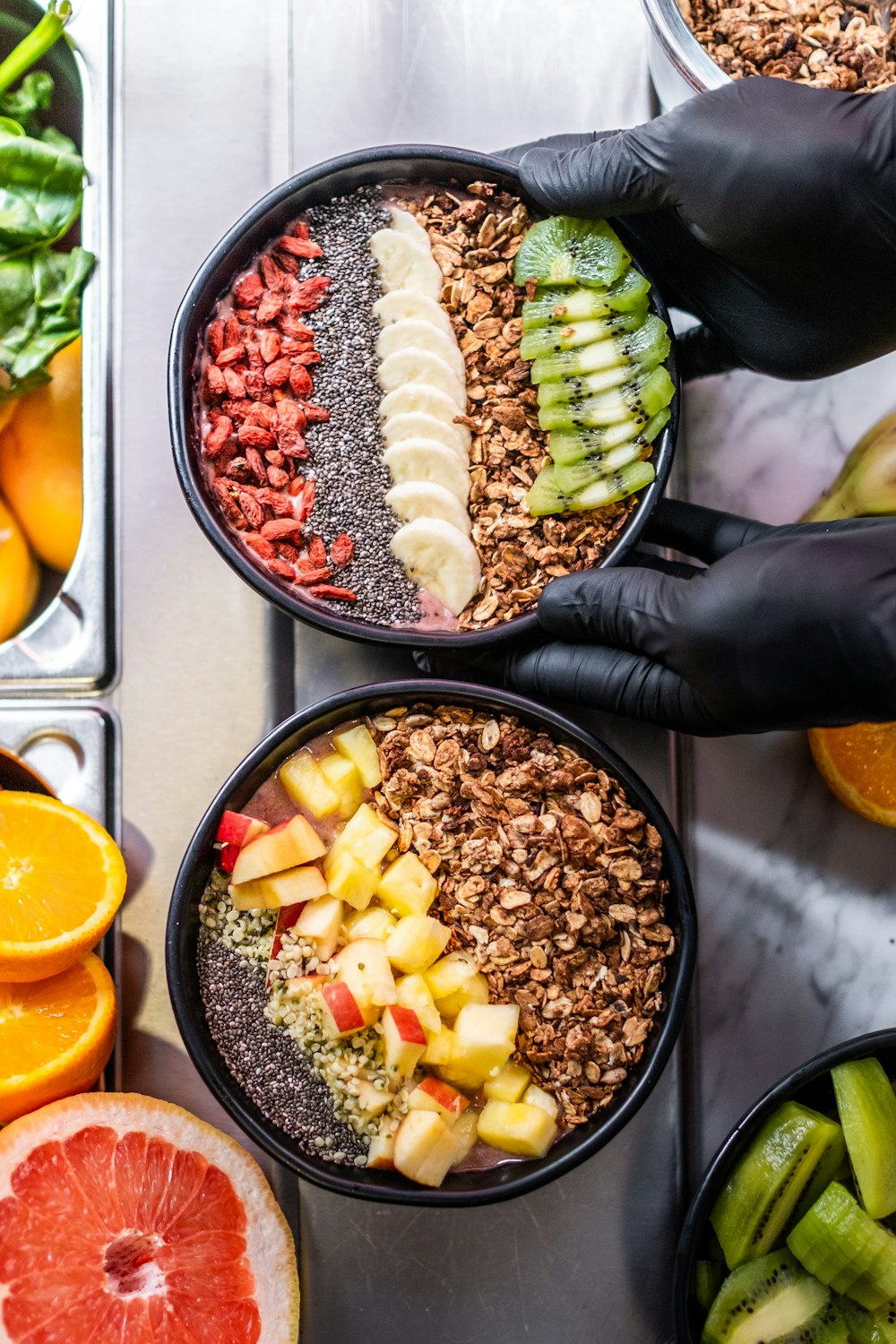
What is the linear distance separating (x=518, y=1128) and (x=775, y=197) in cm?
111

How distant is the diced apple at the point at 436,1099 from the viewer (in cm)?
122

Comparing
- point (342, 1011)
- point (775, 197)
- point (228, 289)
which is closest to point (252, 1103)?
point (342, 1011)

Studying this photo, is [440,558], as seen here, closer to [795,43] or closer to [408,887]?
[408,887]

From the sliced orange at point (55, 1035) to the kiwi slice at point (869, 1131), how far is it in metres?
0.87

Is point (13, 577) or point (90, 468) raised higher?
point (90, 468)

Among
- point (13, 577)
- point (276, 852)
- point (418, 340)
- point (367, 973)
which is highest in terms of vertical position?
point (418, 340)

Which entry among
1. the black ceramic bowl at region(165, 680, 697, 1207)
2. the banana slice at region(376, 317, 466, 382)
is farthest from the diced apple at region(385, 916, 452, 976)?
the banana slice at region(376, 317, 466, 382)

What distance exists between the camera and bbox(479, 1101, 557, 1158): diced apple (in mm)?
1227

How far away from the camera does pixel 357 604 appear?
1.29 metres

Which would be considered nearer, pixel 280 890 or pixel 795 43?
pixel 280 890

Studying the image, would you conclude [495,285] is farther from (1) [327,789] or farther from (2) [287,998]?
(2) [287,998]

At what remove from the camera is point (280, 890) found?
1237 mm

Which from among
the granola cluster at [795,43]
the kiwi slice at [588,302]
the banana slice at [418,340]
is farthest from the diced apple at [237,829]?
the granola cluster at [795,43]

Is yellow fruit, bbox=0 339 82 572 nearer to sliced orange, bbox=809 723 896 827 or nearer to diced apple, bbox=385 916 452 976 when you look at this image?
diced apple, bbox=385 916 452 976
